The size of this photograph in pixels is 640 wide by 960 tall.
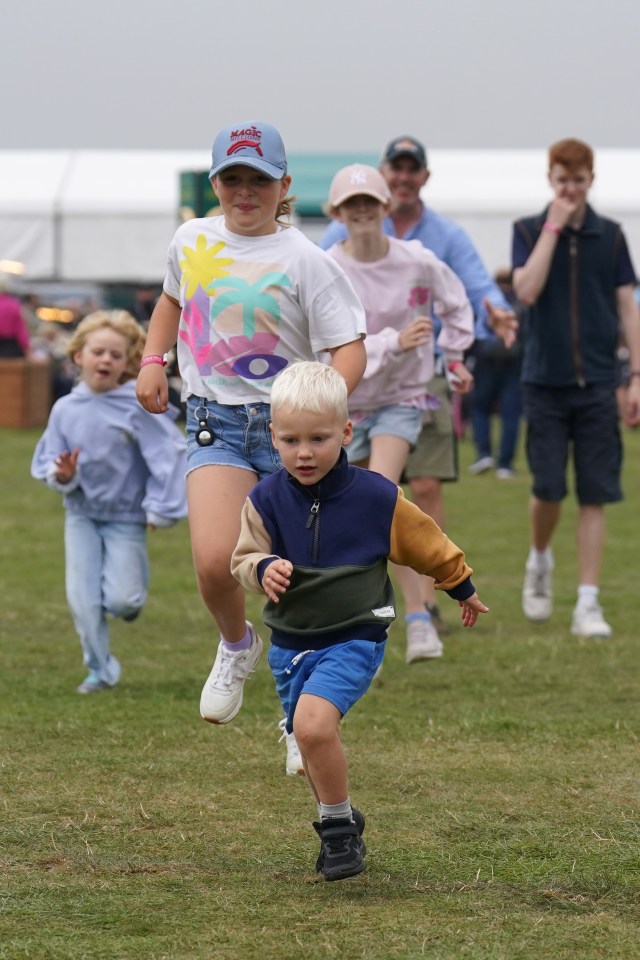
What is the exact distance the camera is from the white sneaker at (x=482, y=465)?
60.4 feet

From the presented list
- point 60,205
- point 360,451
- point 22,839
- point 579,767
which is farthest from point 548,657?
point 60,205

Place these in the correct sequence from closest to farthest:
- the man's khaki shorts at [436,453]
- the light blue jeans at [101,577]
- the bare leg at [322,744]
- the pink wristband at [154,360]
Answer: the bare leg at [322,744] → the pink wristband at [154,360] → the light blue jeans at [101,577] → the man's khaki shorts at [436,453]

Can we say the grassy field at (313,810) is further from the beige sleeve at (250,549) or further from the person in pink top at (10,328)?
the person in pink top at (10,328)

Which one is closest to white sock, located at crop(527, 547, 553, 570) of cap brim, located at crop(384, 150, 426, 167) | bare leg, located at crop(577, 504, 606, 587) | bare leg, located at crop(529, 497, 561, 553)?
bare leg, located at crop(529, 497, 561, 553)

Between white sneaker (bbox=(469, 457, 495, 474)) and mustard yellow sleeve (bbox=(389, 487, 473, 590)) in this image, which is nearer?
mustard yellow sleeve (bbox=(389, 487, 473, 590))

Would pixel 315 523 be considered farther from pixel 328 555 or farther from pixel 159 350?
pixel 159 350

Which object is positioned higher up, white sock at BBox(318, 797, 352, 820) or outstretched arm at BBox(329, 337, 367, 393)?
outstretched arm at BBox(329, 337, 367, 393)

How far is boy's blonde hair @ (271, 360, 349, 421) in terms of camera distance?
427 centimetres

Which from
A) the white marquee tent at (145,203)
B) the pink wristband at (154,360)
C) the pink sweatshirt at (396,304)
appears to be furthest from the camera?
the white marquee tent at (145,203)

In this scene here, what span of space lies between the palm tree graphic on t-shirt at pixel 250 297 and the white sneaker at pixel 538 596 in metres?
3.88

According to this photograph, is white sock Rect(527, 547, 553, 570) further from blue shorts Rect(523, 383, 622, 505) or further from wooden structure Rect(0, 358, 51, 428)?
wooden structure Rect(0, 358, 51, 428)

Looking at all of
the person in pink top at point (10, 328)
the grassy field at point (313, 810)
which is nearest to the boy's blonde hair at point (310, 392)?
the grassy field at point (313, 810)

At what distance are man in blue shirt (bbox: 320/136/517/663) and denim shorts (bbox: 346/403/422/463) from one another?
48cm

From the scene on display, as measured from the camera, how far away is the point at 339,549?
14.3 ft
